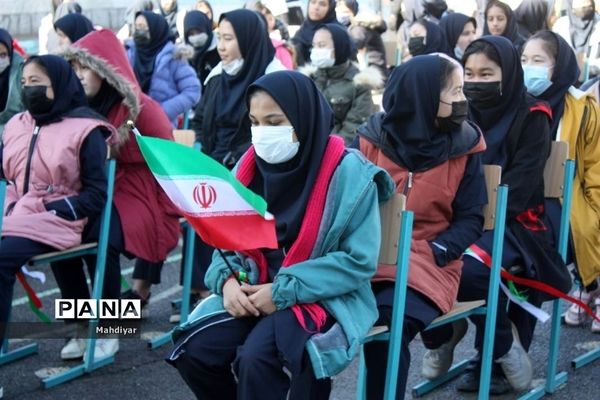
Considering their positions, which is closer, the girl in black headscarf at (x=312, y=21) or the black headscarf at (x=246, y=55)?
the black headscarf at (x=246, y=55)

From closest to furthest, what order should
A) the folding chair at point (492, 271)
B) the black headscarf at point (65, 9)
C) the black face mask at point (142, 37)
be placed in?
the folding chair at point (492, 271), the black face mask at point (142, 37), the black headscarf at point (65, 9)

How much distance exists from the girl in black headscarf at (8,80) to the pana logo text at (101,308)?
1726 millimetres

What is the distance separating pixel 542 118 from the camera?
496 centimetres

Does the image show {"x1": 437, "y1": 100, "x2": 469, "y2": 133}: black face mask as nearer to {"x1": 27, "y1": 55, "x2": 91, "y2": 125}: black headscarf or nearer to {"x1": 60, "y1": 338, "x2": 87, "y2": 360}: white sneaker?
{"x1": 27, "y1": 55, "x2": 91, "y2": 125}: black headscarf

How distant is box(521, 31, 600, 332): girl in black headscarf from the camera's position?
5.38 m

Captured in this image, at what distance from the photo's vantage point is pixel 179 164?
3764 mm

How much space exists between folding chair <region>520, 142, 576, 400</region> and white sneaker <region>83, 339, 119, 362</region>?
6.86 ft

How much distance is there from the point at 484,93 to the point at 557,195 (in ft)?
1.96

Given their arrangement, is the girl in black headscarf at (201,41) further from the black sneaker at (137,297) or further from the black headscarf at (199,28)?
the black sneaker at (137,297)

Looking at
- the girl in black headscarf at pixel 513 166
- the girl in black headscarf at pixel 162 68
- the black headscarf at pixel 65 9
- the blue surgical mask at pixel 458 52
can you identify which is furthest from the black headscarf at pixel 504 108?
the black headscarf at pixel 65 9

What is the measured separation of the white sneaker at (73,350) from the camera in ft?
18.3

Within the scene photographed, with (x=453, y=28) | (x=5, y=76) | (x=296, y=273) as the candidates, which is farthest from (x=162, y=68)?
(x=296, y=273)

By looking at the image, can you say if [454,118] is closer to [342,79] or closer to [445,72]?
[445,72]

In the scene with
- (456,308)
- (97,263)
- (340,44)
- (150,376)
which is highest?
(340,44)
